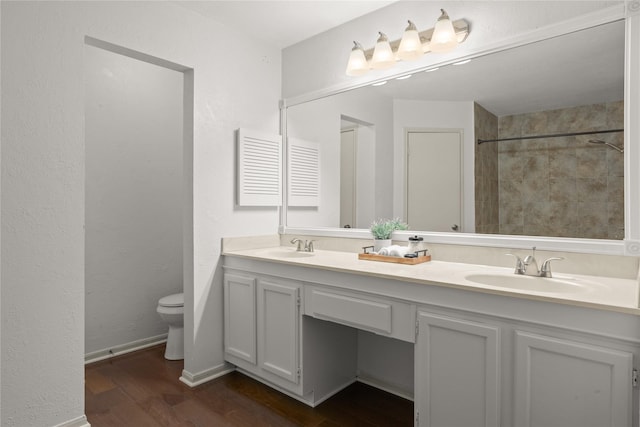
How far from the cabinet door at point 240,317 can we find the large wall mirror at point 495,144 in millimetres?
764

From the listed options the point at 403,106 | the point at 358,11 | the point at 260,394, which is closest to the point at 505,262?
the point at 403,106

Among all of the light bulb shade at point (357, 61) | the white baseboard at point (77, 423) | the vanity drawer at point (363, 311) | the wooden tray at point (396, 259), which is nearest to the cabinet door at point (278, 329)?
the vanity drawer at point (363, 311)

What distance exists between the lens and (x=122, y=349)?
2.93 metres

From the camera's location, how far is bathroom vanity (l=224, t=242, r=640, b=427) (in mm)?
1245

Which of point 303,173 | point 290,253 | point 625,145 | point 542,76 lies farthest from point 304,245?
point 625,145

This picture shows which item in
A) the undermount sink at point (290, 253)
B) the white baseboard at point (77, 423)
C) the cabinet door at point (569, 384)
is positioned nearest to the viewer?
the cabinet door at point (569, 384)

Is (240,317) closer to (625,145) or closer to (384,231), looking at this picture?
(384,231)

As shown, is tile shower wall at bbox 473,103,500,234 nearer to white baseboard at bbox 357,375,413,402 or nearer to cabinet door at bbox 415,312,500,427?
cabinet door at bbox 415,312,500,427

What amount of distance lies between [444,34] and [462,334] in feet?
4.87

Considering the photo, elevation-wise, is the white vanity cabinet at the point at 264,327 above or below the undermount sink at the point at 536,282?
below

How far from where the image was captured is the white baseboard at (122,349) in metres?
2.78

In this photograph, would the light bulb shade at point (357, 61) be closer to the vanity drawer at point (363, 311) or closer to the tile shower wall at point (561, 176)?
the tile shower wall at point (561, 176)

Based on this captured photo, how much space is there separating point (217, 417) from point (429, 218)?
5.30ft

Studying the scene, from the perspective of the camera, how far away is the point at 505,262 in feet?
6.32
